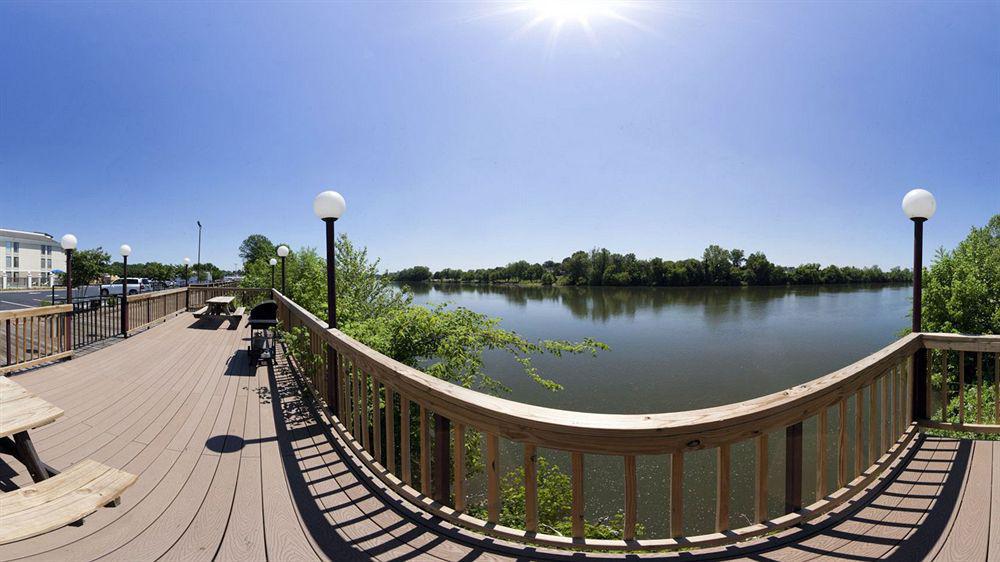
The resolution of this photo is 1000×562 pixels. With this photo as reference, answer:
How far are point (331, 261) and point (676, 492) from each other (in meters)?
3.16

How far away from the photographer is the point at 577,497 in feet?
5.18

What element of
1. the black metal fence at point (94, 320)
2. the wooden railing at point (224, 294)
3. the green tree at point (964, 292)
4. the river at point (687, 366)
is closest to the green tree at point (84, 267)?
the wooden railing at point (224, 294)

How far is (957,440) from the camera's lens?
304 cm

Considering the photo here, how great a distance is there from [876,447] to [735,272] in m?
77.8

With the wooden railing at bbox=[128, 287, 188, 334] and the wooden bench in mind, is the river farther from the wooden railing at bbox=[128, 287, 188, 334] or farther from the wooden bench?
the wooden railing at bbox=[128, 287, 188, 334]

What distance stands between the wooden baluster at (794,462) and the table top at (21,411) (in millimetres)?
3553

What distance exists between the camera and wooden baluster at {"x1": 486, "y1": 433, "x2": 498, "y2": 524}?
1.66 meters

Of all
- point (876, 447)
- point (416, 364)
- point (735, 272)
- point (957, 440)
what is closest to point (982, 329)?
point (957, 440)

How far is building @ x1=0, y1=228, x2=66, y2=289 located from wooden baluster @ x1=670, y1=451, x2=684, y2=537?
2353 inches

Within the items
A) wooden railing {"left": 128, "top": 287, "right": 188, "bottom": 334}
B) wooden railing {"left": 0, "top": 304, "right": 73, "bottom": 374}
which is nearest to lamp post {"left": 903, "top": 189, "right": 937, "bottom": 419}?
wooden railing {"left": 0, "top": 304, "right": 73, "bottom": 374}

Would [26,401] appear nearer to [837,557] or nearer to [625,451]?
[625,451]

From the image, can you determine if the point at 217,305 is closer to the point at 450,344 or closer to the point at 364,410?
the point at 450,344

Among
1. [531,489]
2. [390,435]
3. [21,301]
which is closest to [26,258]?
[21,301]

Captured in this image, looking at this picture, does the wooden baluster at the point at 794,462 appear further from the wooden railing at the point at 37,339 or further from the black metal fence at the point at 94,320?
the black metal fence at the point at 94,320
